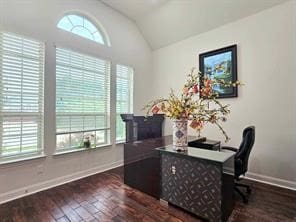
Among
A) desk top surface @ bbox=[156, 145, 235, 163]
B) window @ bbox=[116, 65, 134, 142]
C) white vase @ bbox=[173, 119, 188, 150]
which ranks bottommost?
desk top surface @ bbox=[156, 145, 235, 163]

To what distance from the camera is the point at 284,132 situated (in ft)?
9.57

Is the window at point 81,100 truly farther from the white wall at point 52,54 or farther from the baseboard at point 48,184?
the baseboard at point 48,184

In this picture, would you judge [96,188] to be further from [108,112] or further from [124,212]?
[108,112]

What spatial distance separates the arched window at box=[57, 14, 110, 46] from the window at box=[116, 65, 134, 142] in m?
0.74

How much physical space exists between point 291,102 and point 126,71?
11.3 ft

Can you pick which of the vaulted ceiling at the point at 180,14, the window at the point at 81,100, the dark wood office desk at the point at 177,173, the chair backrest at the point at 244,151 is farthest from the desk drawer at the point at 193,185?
the vaulted ceiling at the point at 180,14

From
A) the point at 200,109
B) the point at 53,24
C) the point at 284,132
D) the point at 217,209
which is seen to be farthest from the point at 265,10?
the point at 53,24

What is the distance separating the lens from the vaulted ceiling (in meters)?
3.25

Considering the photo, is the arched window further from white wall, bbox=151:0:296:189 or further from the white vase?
the white vase

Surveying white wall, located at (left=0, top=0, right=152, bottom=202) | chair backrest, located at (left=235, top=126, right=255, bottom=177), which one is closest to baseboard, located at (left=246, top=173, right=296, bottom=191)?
chair backrest, located at (left=235, top=126, right=255, bottom=177)

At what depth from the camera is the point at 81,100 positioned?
3426 millimetres

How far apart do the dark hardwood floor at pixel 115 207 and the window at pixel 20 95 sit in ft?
2.62

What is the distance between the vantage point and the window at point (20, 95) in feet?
8.14

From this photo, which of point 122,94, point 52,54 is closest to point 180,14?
point 122,94
